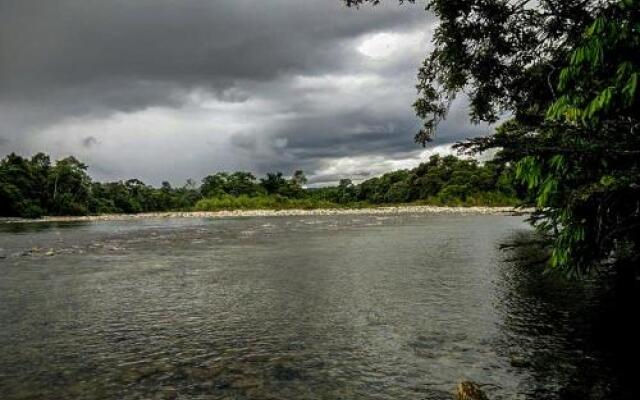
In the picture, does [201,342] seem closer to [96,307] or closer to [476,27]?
[96,307]

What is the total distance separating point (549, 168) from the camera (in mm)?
7660

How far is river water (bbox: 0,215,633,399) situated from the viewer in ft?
27.7

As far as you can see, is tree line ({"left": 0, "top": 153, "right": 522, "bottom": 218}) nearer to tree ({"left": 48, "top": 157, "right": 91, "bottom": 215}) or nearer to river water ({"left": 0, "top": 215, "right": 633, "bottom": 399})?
tree ({"left": 48, "top": 157, "right": 91, "bottom": 215})

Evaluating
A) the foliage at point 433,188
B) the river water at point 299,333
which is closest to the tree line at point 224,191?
the foliage at point 433,188

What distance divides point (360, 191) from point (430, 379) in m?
170

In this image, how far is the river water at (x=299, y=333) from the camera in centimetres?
843

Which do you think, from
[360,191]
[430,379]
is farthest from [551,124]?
[360,191]

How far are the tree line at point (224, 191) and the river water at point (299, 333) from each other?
2999 inches

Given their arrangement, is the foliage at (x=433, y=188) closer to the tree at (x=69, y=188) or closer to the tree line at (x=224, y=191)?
the tree line at (x=224, y=191)

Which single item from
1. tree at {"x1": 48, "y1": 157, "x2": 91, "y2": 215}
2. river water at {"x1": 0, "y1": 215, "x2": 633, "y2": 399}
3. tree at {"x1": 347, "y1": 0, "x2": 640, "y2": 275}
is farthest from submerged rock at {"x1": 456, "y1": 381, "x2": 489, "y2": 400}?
tree at {"x1": 48, "y1": 157, "x2": 91, "y2": 215}

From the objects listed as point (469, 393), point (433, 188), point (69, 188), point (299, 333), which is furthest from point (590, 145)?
point (433, 188)

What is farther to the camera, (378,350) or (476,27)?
(476,27)

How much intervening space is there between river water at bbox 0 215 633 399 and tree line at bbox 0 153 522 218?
7618 cm

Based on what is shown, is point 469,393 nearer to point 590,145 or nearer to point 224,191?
point 590,145
